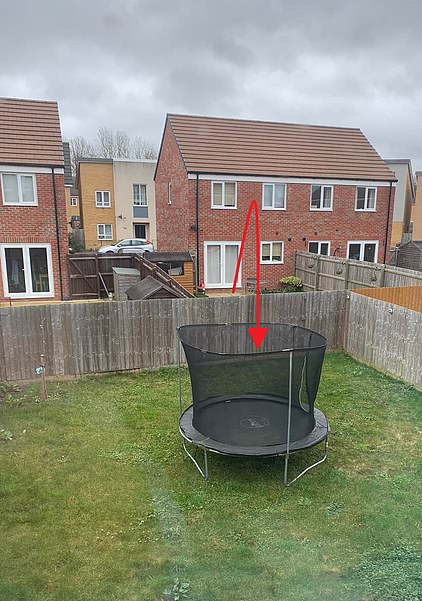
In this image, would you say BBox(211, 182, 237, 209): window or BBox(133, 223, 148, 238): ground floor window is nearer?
BBox(211, 182, 237, 209): window

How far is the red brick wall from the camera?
1398 cm

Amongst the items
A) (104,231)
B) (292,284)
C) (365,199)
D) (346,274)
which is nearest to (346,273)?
(346,274)

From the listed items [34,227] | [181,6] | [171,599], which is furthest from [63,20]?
[34,227]

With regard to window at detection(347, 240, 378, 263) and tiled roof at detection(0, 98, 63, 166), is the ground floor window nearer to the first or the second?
tiled roof at detection(0, 98, 63, 166)

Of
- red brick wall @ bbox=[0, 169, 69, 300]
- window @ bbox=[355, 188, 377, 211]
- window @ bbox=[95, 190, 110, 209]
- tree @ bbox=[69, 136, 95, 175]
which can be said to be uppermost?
tree @ bbox=[69, 136, 95, 175]

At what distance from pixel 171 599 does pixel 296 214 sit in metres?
16.1

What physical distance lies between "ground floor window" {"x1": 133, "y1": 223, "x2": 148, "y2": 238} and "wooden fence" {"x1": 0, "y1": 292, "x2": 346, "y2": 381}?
25.5 metres

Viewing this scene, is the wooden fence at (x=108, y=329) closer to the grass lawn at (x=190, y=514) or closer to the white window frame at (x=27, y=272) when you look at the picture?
the grass lawn at (x=190, y=514)

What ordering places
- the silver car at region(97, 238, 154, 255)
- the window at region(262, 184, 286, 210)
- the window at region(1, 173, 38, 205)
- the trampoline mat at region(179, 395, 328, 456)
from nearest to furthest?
1. the trampoline mat at region(179, 395, 328, 456)
2. the window at region(1, 173, 38, 205)
3. the window at region(262, 184, 286, 210)
4. the silver car at region(97, 238, 154, 255)

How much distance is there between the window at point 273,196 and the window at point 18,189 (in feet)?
27.9

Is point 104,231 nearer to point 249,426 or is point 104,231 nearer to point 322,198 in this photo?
point 322,198

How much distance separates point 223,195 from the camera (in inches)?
670

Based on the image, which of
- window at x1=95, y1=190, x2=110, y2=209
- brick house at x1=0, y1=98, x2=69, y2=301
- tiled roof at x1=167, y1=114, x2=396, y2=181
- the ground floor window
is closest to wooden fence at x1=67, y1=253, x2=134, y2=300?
brick house at x1=0, y1=98, x2=69, y2=301

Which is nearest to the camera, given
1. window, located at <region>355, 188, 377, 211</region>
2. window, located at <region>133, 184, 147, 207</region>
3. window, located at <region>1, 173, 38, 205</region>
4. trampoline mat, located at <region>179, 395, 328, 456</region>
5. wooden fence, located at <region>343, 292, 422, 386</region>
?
trampoline mat, located at <region>179, 395, 328, 456</region>
